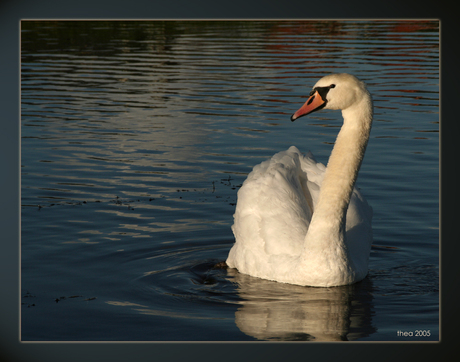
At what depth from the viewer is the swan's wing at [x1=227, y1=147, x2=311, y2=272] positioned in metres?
8.13

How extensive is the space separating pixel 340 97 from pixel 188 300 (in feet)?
8.74

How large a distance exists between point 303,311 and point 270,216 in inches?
58.9

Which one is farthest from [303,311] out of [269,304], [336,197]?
[336,197]

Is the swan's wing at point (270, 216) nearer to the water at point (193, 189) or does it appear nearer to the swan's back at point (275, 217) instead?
the swan's back at point (275, 217)

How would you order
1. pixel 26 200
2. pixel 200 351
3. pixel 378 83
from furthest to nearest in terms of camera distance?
pixel 378 83 → pixel 26 200 → pixel 200 351

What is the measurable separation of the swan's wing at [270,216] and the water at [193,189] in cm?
36

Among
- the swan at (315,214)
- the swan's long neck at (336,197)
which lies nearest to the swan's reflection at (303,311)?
the swan at (315,214)

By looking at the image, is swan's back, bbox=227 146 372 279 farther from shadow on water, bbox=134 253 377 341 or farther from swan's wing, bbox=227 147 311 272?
shadow on water, bbox=134 253 377 341

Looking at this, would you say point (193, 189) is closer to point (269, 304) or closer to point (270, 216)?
point (270, 216)

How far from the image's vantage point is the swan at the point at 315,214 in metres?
7.26

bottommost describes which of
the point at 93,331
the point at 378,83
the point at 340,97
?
the point at 93,331

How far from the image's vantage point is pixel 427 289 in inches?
308
